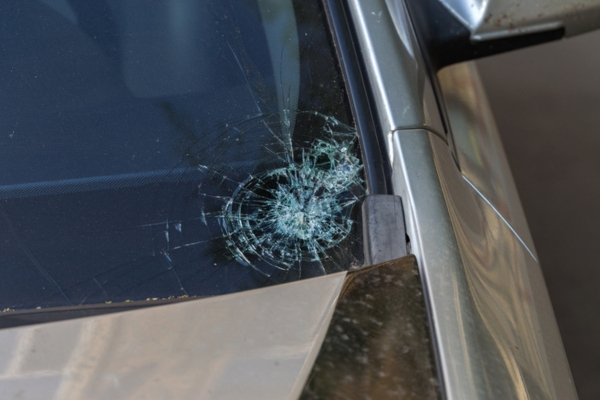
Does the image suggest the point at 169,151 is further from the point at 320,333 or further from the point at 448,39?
the point at 448,39

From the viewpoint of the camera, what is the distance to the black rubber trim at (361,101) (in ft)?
3.05

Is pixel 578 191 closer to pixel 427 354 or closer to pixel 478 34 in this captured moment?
pixel 478 34

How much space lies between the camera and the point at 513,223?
1083 millimetres

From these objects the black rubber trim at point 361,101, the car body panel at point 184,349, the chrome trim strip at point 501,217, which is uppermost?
the black rubber trim at point 361,101

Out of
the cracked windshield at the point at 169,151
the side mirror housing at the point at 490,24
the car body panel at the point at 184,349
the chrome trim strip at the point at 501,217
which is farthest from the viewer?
the side mirror housing at the point at 490,24

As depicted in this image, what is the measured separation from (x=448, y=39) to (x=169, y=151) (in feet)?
2.10

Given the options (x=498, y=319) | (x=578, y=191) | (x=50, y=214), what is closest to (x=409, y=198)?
(x=498, y=319)

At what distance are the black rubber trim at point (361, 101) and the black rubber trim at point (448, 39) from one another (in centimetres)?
19

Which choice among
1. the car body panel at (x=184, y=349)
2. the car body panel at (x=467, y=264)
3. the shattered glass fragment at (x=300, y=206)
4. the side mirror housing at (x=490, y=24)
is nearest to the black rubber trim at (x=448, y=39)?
the side mirror housing at (x=490, y=24)

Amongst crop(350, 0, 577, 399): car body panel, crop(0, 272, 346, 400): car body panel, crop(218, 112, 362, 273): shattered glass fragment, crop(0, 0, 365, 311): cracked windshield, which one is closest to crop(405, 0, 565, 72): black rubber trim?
crop(350, 0, 577, 399): car body panel

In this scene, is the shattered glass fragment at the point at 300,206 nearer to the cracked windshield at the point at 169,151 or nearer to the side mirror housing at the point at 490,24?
the cracked windshield at the point at 169,151

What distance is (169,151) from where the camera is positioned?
3.19ft

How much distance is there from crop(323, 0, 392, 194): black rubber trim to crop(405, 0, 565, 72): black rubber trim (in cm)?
19

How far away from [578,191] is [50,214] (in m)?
2.09
